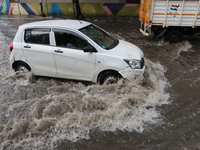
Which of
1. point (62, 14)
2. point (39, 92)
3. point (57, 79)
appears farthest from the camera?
point (62, 14)

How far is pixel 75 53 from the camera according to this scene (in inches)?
183

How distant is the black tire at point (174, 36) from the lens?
28.9 ft

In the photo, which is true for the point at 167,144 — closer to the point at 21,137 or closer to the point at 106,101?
the point at 106,101

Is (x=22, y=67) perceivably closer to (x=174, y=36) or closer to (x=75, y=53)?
(x=75, y=53)

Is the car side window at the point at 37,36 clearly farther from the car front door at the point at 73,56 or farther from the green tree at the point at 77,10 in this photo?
the green tree at the point at 77,10

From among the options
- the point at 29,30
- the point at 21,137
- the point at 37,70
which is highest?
the point at 29,30

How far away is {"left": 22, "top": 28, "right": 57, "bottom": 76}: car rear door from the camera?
16.1ft

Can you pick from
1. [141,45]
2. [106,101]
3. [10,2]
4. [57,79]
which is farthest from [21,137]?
[10,2]

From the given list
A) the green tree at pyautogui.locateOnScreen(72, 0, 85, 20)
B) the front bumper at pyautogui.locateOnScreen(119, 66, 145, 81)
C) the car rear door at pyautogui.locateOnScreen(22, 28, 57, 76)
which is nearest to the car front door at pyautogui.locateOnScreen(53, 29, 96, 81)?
the car rear door at pyautogui.locateOnScreen(22, 28, 57, 76)

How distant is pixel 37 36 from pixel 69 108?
2.30m

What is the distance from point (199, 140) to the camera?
327cm

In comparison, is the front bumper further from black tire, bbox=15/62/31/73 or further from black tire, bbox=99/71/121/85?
black tire, bbox=15/62/31/73

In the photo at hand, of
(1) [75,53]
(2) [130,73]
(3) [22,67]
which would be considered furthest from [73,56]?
(3) [22,67]

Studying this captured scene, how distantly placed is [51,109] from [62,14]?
59.9ft
